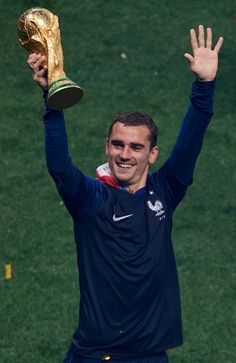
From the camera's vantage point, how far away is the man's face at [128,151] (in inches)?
280

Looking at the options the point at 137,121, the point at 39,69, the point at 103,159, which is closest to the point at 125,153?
the point at 137,121

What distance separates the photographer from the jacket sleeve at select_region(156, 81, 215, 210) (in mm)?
7172

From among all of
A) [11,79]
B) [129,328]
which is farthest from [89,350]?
[11,79]

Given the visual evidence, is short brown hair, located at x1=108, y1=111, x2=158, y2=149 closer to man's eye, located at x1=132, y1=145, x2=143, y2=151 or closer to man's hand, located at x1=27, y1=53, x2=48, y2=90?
man's eye, located at x1=132, y1=145, x2=143, y2=151

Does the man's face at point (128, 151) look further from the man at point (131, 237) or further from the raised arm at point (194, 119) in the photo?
the raised arm at point (194, 119)

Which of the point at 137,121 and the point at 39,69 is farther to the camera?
the point at 137,121

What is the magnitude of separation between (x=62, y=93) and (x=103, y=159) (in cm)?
682

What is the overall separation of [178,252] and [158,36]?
505cm

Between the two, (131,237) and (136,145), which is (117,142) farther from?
(131,237)

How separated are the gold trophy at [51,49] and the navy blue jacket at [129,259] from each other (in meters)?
0.66

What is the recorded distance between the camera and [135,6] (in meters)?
16.5

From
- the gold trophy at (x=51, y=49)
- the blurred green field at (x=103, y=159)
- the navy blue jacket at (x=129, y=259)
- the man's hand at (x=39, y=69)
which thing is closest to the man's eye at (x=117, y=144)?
the navy blue jacket at (x=129, y=259)

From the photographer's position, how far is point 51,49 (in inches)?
269

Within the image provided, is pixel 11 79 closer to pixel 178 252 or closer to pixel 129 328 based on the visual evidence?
pixel 178 252
